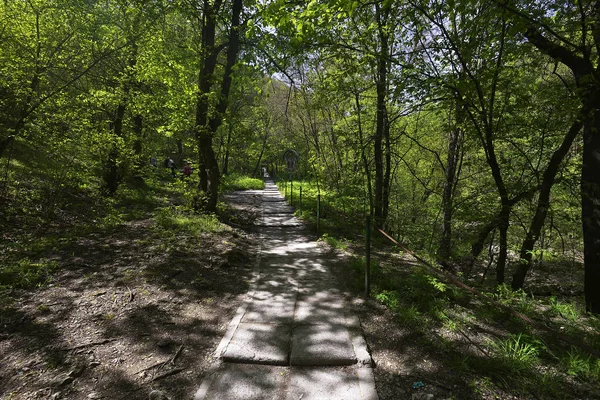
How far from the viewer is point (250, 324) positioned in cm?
354

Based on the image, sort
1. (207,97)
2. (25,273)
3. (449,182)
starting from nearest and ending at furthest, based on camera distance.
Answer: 1. (25,273)
2. (207,97)
3. (449,182)

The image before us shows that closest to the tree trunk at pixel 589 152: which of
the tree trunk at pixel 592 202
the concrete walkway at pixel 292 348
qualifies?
the tree trunk at pixel 592 202

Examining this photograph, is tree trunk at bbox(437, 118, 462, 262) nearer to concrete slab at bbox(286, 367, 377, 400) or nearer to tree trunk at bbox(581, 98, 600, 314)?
tree trunk at bbox(581, 98, 600, 314)

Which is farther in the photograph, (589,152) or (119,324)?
(589,152)

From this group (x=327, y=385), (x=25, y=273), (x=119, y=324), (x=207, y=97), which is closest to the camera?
(x=327, y=385)

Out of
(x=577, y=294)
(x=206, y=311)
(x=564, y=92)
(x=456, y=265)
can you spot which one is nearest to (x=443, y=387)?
(x=206, y=311)

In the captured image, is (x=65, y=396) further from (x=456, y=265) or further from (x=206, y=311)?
Result: (x=456, y=265)

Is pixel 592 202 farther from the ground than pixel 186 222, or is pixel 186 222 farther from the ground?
pixel 592 202

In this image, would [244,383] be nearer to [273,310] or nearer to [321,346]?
[321,346]

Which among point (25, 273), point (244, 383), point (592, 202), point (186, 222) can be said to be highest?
point (592, 202)

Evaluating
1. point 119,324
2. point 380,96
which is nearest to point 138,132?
point 380,96

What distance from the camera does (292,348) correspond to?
3.05 m

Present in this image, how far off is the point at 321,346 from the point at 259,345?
0.64 m

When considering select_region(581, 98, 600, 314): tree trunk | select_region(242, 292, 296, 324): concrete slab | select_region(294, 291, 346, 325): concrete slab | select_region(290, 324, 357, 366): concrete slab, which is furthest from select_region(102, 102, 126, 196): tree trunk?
select_region(581, 98, 600, 314): tree trunk
